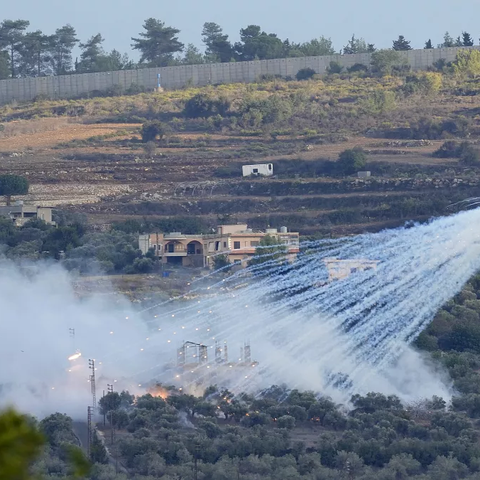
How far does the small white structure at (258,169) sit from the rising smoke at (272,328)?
15280 mm

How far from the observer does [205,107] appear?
69125 mm

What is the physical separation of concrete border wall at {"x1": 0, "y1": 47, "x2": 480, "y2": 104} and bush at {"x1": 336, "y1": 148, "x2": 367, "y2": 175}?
24.4m

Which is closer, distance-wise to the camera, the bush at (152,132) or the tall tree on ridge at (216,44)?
the bush at (152,132)


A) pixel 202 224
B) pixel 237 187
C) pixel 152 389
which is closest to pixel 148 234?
pixel 202 224

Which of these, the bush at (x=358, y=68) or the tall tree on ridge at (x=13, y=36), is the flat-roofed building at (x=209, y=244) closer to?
the bush at (x=358, y=68)

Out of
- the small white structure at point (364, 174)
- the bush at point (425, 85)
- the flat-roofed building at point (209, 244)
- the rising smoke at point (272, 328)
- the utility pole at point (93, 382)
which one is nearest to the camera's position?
the utility pole at point (93, 382)

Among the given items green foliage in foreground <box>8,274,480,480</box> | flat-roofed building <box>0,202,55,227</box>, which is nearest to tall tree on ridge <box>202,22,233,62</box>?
flat-roofed building <box>0,202,55,227</box>

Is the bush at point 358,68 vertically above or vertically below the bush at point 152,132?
above

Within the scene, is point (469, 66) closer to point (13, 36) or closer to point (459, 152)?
point (459, 152)

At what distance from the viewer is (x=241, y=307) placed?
122 feet

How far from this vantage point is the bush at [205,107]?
68.8 m

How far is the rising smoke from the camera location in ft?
105

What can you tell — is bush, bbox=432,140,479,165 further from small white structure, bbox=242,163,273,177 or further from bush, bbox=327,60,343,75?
bush, bbox=327,60,343,75

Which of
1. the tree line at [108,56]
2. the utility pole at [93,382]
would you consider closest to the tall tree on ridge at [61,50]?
the tree line at [108,56]
